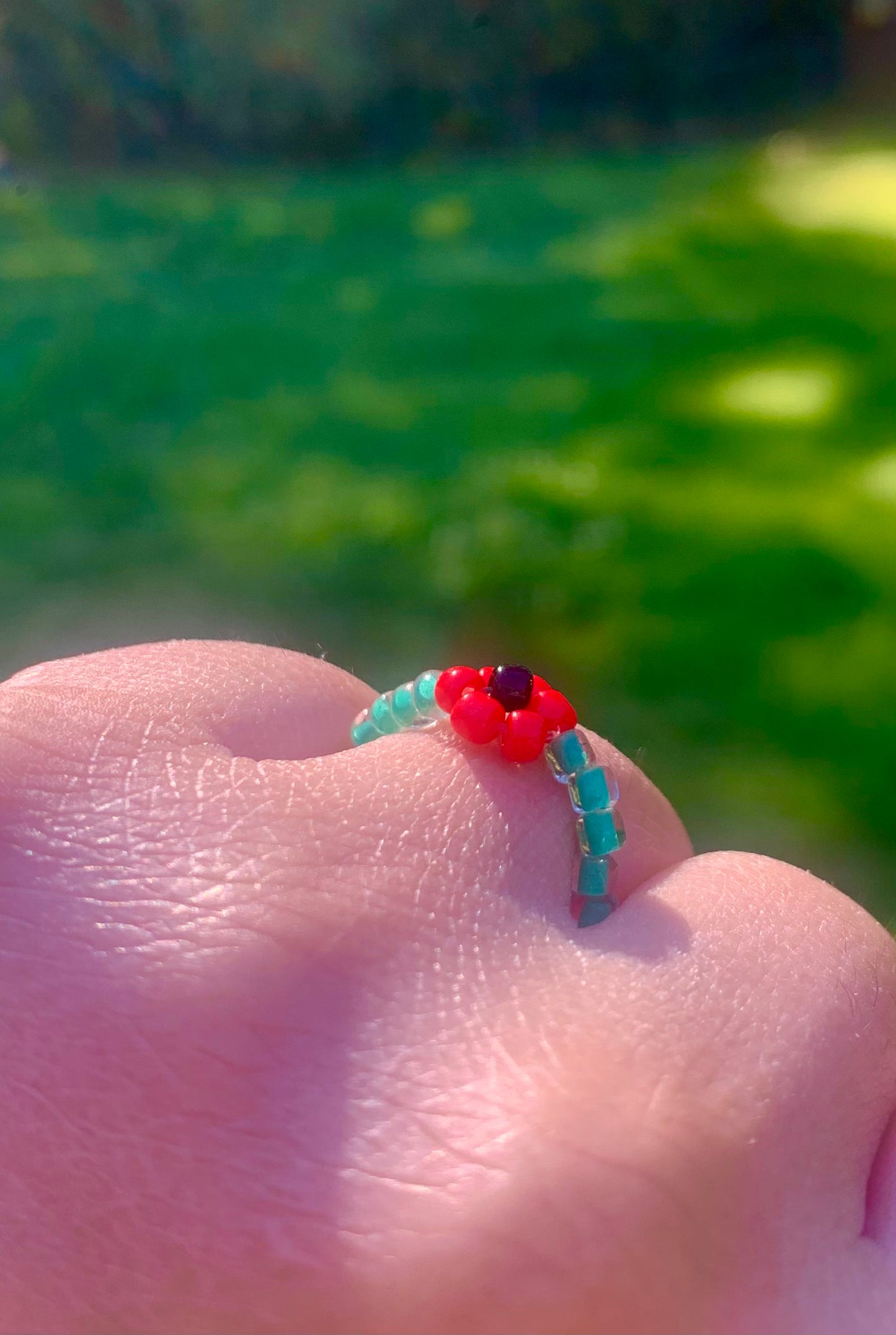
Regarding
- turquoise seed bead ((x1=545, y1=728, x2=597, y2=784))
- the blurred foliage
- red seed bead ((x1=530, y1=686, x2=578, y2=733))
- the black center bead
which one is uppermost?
the blurred foliage

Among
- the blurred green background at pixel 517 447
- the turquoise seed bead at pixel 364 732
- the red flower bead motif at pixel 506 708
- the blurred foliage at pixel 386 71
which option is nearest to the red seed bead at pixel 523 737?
the red flower bead motif at pixel 506 708

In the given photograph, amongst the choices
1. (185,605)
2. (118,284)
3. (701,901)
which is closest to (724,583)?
(185,605)

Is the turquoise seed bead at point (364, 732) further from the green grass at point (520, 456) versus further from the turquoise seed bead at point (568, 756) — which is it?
the green grass at point (520, 456)

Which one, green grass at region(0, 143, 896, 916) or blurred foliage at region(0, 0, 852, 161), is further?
blurred foliage at region(0, 0, 852, 161)

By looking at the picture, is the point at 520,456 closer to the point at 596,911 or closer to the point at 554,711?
the point at 554,711

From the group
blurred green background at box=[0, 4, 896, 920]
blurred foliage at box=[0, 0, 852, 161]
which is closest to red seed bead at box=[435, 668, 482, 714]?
blurred green background at box=[0, 4, 896, 920]

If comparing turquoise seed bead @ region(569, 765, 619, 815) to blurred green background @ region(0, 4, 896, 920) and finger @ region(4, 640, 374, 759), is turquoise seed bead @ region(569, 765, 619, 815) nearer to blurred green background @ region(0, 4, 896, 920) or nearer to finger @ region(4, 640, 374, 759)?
finger @ region(4, 640, 374, 759)
